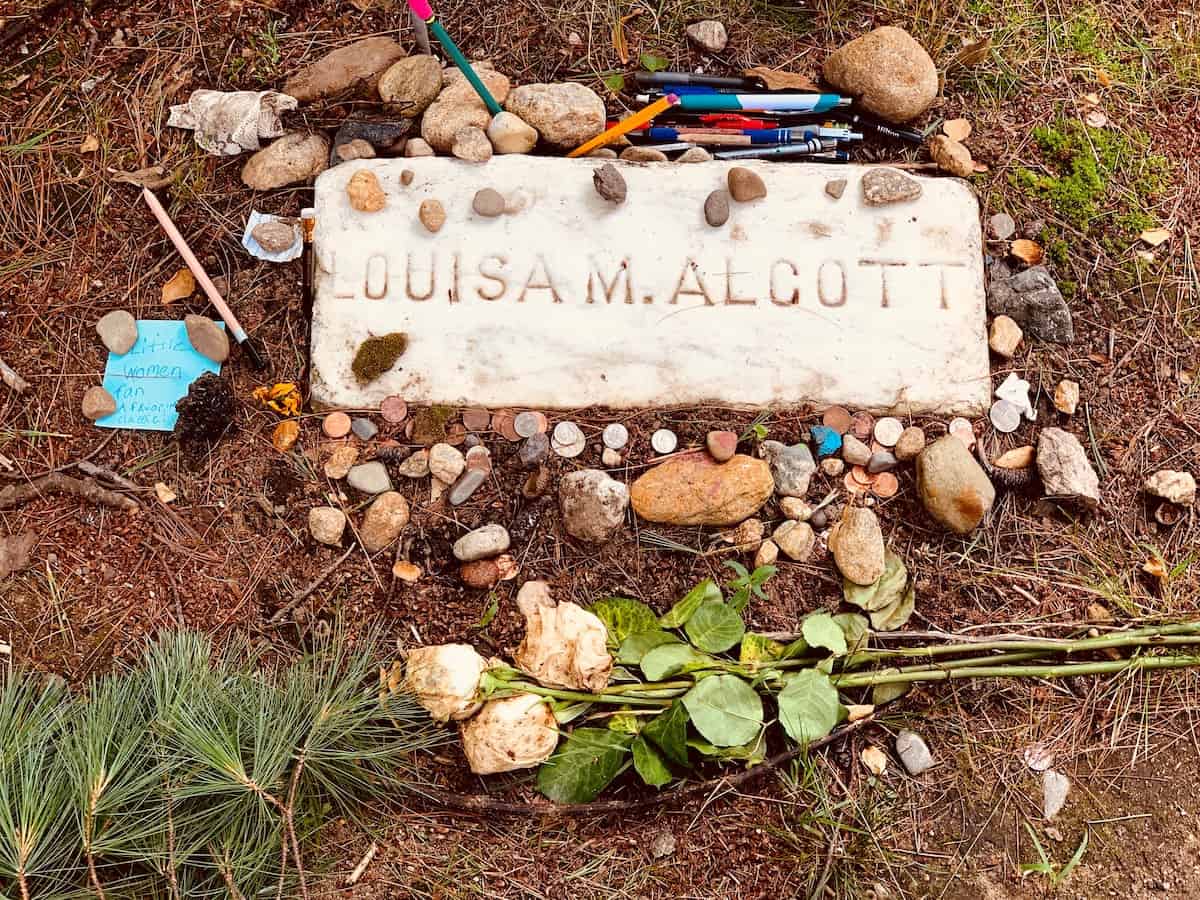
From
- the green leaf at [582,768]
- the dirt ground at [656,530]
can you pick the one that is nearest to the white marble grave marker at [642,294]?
the dirt ground at [656,530]

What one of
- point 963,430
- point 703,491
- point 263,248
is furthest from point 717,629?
point 263,248

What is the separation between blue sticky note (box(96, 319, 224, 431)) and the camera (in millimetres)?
2283

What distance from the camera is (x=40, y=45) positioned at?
2471 mm

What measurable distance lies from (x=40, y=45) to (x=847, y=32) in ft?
7.23

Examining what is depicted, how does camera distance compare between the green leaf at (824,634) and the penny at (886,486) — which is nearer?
the green leaf at (824,634)

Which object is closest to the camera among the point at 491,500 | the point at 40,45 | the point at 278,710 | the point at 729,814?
the point at 278,710

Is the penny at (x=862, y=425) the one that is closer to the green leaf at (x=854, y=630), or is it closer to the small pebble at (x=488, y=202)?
the green leaf at (x=854, y=630)

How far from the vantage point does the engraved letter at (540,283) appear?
2.32 m

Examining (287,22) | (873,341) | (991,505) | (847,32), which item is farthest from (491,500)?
(847,32)

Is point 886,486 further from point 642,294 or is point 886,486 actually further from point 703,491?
point 642,294

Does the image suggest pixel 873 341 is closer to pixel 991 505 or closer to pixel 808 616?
pixel 991 505

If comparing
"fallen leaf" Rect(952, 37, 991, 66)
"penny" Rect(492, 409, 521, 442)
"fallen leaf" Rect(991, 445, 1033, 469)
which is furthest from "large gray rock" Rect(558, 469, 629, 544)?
"fallen leaf" Rect(952, 37, 991, 66)

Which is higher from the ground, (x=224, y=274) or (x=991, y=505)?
(x=224, y=274)

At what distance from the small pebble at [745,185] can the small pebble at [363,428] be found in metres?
1.09
